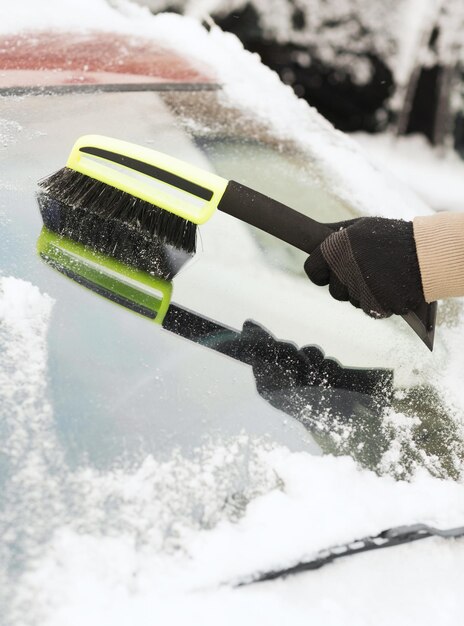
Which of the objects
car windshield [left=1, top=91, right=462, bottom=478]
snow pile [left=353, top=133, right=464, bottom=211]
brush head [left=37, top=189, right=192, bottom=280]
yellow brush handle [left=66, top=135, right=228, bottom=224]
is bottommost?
snow pile [left=353, top=133, right=464, bottom=211]

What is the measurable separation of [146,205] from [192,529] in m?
0.85

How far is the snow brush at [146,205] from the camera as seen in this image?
1572 mm

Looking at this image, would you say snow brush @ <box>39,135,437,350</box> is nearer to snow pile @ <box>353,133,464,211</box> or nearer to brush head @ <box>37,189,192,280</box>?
brush head @ <box>37,189,192,280</box>

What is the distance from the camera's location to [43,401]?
1.16 meters

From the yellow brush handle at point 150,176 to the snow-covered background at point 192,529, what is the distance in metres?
0.42

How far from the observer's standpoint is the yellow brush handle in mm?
1591

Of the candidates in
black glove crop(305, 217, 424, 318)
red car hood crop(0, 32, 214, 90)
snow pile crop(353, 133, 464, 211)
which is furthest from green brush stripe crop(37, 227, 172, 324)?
snow pile crop(353, 133, 464, 211)

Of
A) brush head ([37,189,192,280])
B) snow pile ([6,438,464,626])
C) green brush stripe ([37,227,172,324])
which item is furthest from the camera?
brush head ([37,189,192,280])

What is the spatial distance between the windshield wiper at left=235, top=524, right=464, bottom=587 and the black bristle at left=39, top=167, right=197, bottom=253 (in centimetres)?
76

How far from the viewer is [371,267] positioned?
1.58m

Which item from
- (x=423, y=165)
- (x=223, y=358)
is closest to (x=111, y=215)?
(x=223, y=358)

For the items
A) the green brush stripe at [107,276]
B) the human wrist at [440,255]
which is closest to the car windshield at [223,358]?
the green brush stripe at [107,276]

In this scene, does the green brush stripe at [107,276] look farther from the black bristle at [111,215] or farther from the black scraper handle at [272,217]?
the black scraper handle at [272,217]

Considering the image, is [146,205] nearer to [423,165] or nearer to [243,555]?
[243,555]
